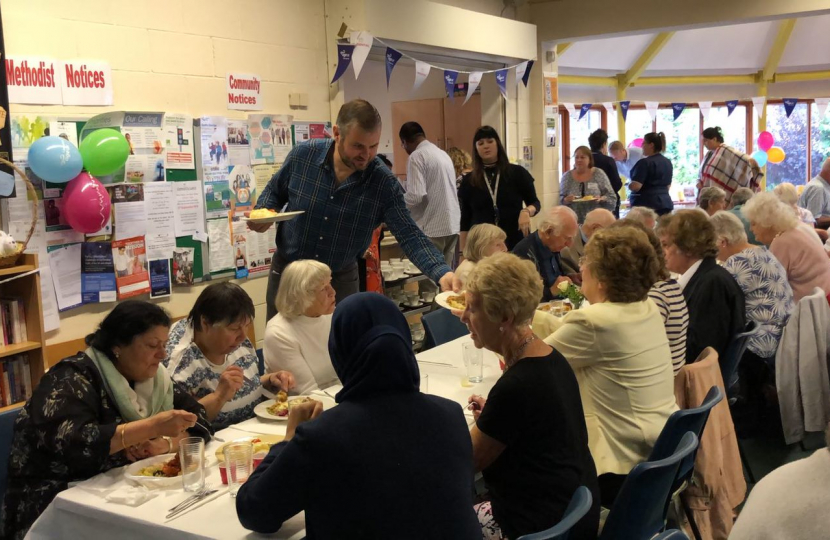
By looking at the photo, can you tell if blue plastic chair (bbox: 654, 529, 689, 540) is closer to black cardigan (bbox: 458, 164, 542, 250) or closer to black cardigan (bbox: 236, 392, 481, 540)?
black cardigan (bbox: 236, 392, 481, 540)

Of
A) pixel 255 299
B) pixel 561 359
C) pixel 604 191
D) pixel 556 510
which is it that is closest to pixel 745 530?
pixel 556 510

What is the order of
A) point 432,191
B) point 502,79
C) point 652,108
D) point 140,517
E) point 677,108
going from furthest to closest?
point 677,108 → point 652,108 → point 502,79 → point 432,191 → point 140,517

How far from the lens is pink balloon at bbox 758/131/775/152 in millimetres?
12992

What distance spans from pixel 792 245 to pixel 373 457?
4155mm

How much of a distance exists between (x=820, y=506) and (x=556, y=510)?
0.86m

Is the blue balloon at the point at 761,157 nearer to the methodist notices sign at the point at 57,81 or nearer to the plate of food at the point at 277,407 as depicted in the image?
the methodist notices sign at the point at 57,81

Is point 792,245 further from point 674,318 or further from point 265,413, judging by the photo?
point 265,413

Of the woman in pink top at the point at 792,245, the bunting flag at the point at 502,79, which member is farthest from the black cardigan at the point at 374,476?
the bunting flag at the point at 502,79

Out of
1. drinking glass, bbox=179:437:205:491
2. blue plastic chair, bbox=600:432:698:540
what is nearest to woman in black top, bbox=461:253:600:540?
blue plastic chair, bbox=600:432:698:540

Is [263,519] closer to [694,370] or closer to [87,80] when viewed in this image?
[694,370]

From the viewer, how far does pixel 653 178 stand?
8.93 meters

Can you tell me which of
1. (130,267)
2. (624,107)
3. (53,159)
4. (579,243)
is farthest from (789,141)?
(53,159)

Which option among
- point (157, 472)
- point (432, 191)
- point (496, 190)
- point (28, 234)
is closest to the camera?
point (157, 472)

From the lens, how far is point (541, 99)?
8125mm
